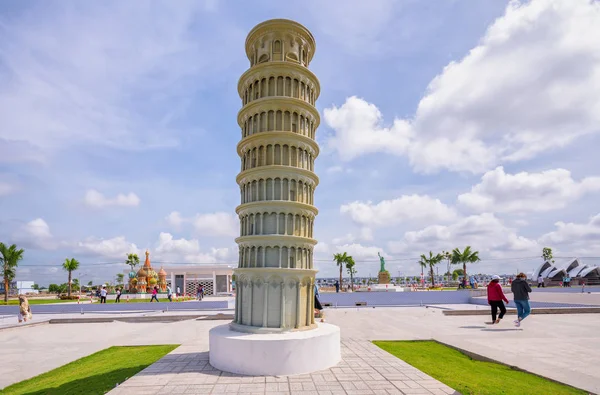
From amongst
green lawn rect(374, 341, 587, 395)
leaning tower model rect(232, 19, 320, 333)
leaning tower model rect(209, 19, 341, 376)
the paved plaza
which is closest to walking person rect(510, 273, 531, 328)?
the paved plaza

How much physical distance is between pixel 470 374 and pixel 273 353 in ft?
20.5

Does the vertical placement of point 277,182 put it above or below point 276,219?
above

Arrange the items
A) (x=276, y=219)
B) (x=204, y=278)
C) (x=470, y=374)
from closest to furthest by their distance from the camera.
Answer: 1. (x=470, y=374)
2. (x=276, y=219)
3. (x=204, y=278)

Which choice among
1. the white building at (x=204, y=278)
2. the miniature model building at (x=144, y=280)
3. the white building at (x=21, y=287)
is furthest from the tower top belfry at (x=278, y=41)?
the white building at (x=21, y=287)

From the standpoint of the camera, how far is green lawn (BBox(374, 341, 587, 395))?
32.9 feet

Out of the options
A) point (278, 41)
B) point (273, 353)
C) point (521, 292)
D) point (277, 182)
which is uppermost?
point (278, 41)

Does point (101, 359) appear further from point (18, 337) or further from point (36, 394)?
point (18, 337)

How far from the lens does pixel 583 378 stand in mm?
10648

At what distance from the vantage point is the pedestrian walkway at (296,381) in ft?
33.2

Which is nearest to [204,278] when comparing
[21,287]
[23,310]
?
[23,310]

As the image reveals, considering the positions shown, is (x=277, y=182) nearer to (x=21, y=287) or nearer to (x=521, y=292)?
(x=521, y=292)

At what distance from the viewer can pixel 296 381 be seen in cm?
1123

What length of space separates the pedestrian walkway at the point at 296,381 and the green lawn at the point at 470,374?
0.75 m

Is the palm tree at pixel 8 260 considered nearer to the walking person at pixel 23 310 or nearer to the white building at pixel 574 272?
the walking person at pixel 23 310
